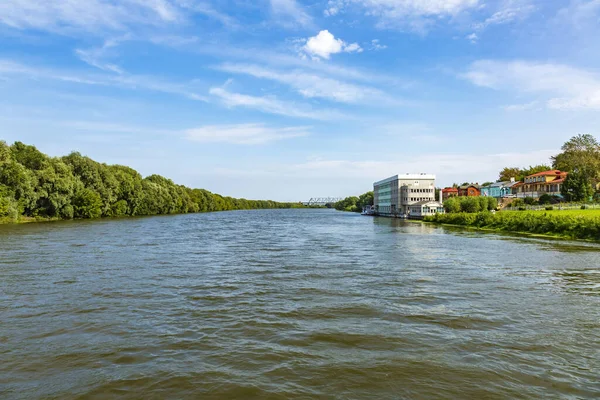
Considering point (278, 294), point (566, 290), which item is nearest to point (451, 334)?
point (278, 294)

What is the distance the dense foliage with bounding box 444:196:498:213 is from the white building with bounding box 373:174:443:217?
2029 centimetres

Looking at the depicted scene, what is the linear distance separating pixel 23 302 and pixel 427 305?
17.9 meters

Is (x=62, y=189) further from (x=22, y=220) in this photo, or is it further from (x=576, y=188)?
(x=576, y=188)

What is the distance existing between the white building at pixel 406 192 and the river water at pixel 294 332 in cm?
10082

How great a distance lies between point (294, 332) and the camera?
13.5 m

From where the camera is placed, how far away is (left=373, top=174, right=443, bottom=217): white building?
12719cm

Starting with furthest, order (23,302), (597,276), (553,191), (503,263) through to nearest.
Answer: (553,191) < (503,263) < (597,276) < (23,302)

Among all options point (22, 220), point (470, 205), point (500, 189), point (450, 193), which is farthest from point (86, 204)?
point (450, 193)

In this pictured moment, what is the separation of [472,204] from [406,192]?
4103 cm

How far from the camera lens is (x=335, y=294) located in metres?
19.0

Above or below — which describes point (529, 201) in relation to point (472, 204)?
above

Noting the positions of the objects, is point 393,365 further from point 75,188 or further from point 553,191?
point 553,191

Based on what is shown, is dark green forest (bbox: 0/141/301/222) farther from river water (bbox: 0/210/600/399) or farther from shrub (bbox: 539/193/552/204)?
shrub (bbox: 539/193/552/204)

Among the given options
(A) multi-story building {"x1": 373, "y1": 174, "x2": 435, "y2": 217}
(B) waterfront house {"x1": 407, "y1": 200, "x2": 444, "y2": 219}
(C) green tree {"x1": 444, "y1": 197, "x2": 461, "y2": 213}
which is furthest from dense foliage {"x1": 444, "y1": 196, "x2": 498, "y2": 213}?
(A) multi-story building {"x1": 373, "y1": 174, "x2": 435, "y2": 217}
